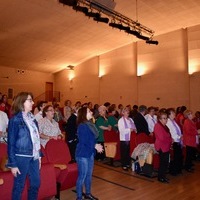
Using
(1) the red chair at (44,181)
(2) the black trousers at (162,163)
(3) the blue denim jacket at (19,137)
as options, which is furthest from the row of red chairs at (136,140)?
(3) the blue denim jacket at (19,137)

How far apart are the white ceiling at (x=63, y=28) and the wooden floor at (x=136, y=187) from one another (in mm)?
5725

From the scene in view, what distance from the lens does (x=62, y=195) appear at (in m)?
4.04

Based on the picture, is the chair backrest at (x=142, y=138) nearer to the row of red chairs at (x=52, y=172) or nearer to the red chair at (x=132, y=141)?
the red chair at (x=132, y=141)

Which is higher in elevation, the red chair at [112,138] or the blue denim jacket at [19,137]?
the blue denim jacket at [19,137]

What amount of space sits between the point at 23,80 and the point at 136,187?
12.2 m

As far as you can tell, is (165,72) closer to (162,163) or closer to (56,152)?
(162,163)

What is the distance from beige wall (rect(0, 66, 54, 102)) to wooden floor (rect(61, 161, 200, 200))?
10465 mm

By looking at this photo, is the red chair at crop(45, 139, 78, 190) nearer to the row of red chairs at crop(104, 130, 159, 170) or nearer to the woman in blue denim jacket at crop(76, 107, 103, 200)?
the woman in blue denim jacket at crop(76, 107, 103, 200)

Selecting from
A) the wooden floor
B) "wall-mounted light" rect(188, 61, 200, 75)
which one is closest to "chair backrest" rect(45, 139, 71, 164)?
the wooden floor

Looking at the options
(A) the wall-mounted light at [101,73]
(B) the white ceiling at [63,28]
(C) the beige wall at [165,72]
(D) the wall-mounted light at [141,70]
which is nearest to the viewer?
(B) the white ceiling at [63,28]

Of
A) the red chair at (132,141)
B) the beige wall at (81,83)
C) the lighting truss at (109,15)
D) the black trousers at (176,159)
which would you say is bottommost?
the black trousers at (176,159)

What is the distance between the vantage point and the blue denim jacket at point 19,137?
8.60 feet

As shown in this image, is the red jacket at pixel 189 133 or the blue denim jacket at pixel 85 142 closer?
the blue denim jacket at pixel 85 142

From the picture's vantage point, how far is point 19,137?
8.70ft
